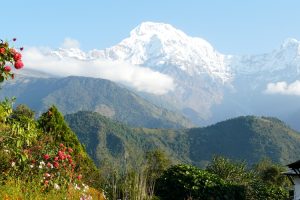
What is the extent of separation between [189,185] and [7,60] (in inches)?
665

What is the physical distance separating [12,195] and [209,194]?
16.4 m

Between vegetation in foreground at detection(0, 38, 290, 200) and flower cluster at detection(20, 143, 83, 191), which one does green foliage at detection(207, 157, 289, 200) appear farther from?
flower cluster at detection(20, 143, 83, 191)

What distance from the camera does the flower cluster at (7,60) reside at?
440 inches

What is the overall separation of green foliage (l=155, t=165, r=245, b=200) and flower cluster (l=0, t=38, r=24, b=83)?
16.3 m

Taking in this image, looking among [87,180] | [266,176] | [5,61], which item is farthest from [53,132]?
[266,176]

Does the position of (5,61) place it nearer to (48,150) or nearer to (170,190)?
(48,150)

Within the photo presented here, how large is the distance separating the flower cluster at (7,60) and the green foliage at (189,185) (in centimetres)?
1625

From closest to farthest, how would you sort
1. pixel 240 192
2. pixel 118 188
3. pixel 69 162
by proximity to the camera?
pixel 69 162
pixel 118 188
pixel 240 192

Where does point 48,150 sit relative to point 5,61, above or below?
below

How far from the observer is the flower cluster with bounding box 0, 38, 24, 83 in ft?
36.7

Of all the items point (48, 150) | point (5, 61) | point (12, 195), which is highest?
point (5, 61)

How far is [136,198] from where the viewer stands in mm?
15180

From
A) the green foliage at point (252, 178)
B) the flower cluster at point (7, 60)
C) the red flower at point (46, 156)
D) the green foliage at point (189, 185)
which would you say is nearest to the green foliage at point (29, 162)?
the red flower at point (46, 156)

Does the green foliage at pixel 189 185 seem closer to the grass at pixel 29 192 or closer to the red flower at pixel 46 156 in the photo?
the red flower at pixel 46 156
